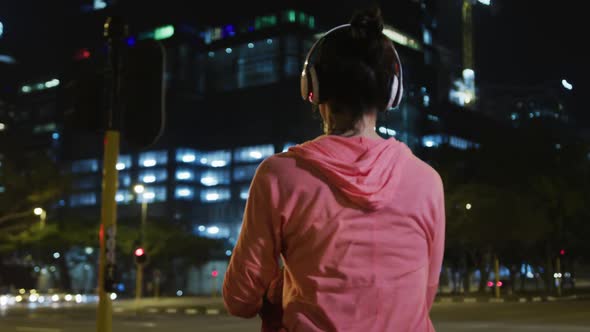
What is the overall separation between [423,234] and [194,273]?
263 ft

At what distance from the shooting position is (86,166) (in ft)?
364

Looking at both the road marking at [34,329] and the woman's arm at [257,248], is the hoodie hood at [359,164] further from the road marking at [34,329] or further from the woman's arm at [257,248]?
the road marking at [34,329]

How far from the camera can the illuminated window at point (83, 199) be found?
110m

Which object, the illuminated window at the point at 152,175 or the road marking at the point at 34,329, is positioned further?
the illuminated window at the point at 152,175

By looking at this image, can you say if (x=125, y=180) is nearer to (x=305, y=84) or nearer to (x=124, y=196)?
(x=124, y=196)

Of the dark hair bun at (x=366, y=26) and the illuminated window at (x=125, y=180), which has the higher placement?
the illuminated window at (x=125, y=180)

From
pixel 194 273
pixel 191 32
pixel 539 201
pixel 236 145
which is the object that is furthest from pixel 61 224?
pixel 191 32

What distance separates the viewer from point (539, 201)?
4434 centimetres

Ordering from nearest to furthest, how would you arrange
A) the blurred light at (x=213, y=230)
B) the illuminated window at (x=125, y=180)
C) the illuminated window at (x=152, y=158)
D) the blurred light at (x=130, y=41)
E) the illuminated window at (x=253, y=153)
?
the blurred light at (x=130, y=41) → the illuminated window at (x=253, y=153) → the blurred light at (x=213, y=230) → the illuminated window at (x=152, y=158) → the illuminated window at (x=125, y=180)

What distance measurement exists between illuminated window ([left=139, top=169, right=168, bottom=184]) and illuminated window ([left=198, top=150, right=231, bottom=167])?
5.37 m

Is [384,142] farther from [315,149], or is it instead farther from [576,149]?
[576,149]

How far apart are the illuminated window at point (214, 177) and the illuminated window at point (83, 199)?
57.7 feet

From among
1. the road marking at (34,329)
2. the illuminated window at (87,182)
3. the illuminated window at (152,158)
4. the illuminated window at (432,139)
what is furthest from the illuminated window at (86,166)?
the road marking at (34,329)

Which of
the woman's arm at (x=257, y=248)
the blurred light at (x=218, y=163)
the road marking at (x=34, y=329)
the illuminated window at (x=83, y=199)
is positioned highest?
the blurred light at (x=218, y=163)
